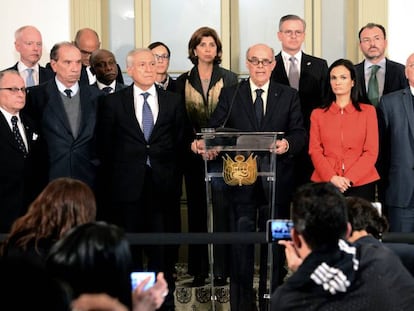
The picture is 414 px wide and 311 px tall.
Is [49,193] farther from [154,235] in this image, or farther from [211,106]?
[211,106]

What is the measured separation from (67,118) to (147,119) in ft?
1.68

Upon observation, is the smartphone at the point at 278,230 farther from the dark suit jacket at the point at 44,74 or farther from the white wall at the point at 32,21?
the white wall at the point at 32,21

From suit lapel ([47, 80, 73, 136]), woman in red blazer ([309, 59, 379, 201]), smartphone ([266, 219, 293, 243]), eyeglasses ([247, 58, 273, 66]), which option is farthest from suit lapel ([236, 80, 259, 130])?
smartphone ([266, 219, 293, 243])

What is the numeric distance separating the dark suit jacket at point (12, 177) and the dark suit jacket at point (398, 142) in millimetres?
2306

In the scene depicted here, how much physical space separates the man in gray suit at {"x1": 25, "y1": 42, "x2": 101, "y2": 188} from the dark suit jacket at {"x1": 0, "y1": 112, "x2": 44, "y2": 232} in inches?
7.0

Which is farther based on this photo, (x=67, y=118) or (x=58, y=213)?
(x=67, y=118)

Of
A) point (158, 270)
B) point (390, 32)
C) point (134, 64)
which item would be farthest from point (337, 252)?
point (390, 32)

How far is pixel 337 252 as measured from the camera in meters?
3.04

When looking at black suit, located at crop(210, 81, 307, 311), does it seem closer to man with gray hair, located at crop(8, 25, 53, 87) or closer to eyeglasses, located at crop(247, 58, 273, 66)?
eyeglasses, located at crop(247, 58, 273, 66)

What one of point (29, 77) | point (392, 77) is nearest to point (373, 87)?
point (392, 77)

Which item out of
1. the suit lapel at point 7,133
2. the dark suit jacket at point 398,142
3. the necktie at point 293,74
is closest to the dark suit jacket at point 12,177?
the suit lapel at point 7,133

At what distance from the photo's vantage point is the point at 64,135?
19.5 feet

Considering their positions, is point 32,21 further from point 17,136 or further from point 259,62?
point 259,62

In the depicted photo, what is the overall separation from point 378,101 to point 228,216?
5.42 feet
